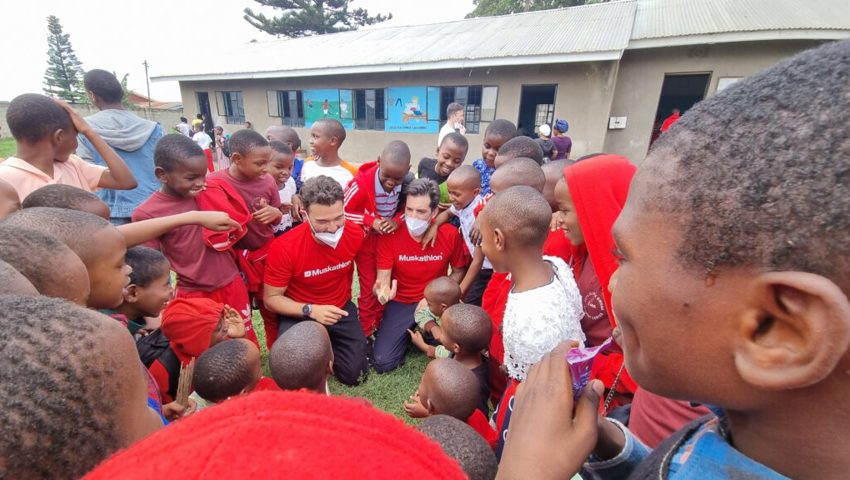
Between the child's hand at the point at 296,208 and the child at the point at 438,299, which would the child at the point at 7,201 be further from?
the child at the point at 438,299

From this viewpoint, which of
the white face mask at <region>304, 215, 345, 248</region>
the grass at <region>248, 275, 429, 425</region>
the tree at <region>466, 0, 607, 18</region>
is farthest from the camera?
the tree at <region>466, 0, 607, 18</region>

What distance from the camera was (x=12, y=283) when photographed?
101cm

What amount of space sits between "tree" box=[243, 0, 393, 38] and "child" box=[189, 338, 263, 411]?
31672 mm

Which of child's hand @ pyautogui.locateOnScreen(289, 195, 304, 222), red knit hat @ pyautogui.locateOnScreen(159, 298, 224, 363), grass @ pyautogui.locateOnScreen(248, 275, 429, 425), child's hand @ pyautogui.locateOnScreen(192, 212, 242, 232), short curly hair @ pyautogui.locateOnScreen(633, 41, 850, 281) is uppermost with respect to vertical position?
short curly hair @ pyautogui.locateOnScreen(633, 41, 850, 281)

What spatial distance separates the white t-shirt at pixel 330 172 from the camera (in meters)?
4.22

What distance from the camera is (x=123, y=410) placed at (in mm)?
729

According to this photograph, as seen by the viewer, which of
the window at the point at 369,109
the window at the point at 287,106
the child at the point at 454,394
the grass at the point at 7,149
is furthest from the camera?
the grass at the point at 7,149

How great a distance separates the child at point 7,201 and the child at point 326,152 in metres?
2.42

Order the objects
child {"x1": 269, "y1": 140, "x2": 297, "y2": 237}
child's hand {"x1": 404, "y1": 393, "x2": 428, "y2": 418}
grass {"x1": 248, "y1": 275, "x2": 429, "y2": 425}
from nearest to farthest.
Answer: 1. child's hand {"x1": 404, "y1": 393, "x2": 428, "y2": 418}
2. grass {"x1": 248, "y1": 275, "x2": 429, "y2": 425}
3. child {"x1": 269, "y1": 140, "x2": 297, "y2": 237}

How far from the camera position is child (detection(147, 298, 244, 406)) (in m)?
2.29

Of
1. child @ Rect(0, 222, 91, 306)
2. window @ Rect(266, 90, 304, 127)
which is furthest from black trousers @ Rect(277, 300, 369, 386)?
window @ Rect(266, 90, 304, 127)

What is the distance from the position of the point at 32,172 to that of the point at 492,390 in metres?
3.40

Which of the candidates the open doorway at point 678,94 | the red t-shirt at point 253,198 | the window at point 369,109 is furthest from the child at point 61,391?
the window at point 369,109

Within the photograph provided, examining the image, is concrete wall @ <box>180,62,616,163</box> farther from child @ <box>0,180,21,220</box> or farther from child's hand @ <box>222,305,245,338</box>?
child @ <box>0,180,21,220</box>
